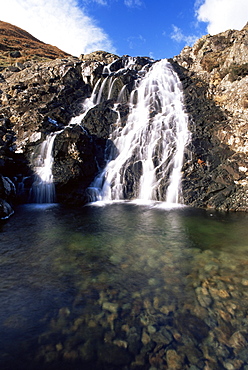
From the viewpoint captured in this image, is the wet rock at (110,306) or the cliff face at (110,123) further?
the cliff face at (110,123)

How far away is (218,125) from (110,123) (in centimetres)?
1077

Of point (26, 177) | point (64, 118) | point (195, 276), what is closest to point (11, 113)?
point (64, 118)

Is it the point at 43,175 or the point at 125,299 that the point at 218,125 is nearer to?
the point at 43,175

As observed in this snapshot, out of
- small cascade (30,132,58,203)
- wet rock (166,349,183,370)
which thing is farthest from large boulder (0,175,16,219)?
wet rock (166,349,183,370)

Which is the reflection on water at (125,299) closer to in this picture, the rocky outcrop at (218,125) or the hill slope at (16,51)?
the rocky outcrop at (218,125)

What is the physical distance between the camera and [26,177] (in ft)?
57.0

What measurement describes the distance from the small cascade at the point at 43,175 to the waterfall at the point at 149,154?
358 cm

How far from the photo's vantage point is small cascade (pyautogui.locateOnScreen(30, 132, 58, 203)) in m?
16.8

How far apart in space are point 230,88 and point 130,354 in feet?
76.0

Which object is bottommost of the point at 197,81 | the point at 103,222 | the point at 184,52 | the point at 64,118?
the point at 103,222

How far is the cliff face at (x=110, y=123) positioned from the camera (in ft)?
50.0

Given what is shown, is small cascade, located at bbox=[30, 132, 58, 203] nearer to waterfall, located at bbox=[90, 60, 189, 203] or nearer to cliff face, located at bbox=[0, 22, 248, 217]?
cliff face, located at bbox=[0, 22, 248, 217]

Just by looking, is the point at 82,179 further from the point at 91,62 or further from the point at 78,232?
the point at 91,62

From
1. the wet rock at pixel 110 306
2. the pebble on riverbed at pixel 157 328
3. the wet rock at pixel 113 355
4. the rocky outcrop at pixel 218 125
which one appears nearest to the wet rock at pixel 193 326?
the pebble on riverbed at pixel 157 328
